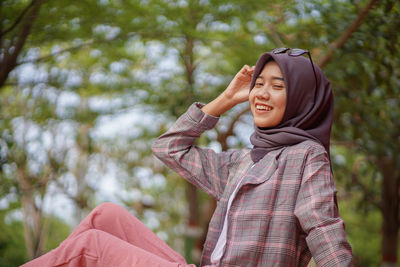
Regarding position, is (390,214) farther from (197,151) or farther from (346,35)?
(197,151)

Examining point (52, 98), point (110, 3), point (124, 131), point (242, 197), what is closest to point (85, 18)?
point (110, 3)

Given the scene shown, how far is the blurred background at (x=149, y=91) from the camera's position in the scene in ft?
14.1

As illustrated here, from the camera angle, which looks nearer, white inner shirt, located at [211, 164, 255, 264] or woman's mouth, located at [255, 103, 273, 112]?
white inner shirt, located at [211, 164, 255, 264]

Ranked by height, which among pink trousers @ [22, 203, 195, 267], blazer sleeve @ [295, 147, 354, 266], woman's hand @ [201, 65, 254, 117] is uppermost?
woman's hand @ [201, 65, 254, 117]

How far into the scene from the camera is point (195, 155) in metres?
2.36

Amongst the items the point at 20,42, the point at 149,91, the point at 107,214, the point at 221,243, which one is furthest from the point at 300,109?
the point at 149,91

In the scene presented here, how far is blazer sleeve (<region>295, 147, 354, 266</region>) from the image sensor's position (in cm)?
165

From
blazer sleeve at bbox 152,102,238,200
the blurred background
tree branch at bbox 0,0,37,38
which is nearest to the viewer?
blazer sleeve at bbox 152,102,238,200

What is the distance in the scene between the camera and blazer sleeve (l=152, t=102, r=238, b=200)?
233 cm

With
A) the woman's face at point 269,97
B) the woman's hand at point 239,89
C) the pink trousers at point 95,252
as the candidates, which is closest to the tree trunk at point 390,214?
the woman's hand at point 239,89

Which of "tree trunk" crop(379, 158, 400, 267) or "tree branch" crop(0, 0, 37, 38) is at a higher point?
"tree branch" crop(0, 0, 37, 38)

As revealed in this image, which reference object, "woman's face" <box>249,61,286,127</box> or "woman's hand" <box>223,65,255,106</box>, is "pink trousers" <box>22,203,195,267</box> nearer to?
"woman's face" <box>249,61,286,127</box>

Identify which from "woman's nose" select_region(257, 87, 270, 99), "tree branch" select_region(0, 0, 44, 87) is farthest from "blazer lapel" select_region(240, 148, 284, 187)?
"tree branch" select_region(0, 0, 44, 87)

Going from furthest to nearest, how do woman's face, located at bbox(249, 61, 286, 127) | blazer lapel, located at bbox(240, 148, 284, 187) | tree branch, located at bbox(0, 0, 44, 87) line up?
1. tree branch, located at bbox(0, 0, 44, 87)
2. woman's face, located at bbox(249, 61, 286, 127)
3. blazer lapel, located at bbox(240, 148, 284, 187)
